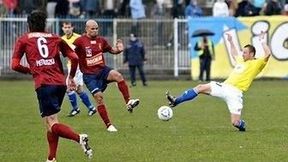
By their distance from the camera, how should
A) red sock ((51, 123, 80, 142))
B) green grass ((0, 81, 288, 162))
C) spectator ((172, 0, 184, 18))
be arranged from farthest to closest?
spectator ((172, 0, 184, 18)), green grass ((0, 81, 288, 162)), red sock ((51, 123, 80, 142))

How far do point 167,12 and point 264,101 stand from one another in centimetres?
1725

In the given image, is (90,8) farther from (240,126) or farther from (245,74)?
(240,126)

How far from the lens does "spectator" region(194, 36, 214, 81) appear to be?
37.2 m

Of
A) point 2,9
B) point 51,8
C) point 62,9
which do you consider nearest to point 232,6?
point 62,9

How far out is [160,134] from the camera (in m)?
17.4

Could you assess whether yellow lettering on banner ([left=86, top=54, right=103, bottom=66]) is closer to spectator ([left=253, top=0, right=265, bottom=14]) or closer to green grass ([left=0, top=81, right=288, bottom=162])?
green grass ([left=0, top=81, right=288, bottom=162])

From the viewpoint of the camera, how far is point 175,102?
18375 mm

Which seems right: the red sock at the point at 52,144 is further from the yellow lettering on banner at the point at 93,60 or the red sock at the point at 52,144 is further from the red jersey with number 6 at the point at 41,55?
the yellow lettering on banner at the point at 93,60

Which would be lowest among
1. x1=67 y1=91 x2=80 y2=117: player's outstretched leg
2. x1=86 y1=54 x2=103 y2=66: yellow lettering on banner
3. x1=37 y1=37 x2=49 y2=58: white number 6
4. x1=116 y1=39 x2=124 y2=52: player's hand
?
x1=67 y1=91 x2=80 y2=117: player's outstretched leg

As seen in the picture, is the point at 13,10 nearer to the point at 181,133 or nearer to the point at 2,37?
the point at 2,37

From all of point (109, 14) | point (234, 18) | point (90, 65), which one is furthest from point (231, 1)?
point (90, 65)

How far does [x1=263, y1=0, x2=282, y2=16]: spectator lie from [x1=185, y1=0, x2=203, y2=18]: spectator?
2.99 metres

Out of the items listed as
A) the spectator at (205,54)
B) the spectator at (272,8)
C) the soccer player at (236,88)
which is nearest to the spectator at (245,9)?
the spectator at (272,8)

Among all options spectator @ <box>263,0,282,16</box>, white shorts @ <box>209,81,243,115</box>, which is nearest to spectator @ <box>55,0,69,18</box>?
spectator @ <box>263,0,282,16</box>
